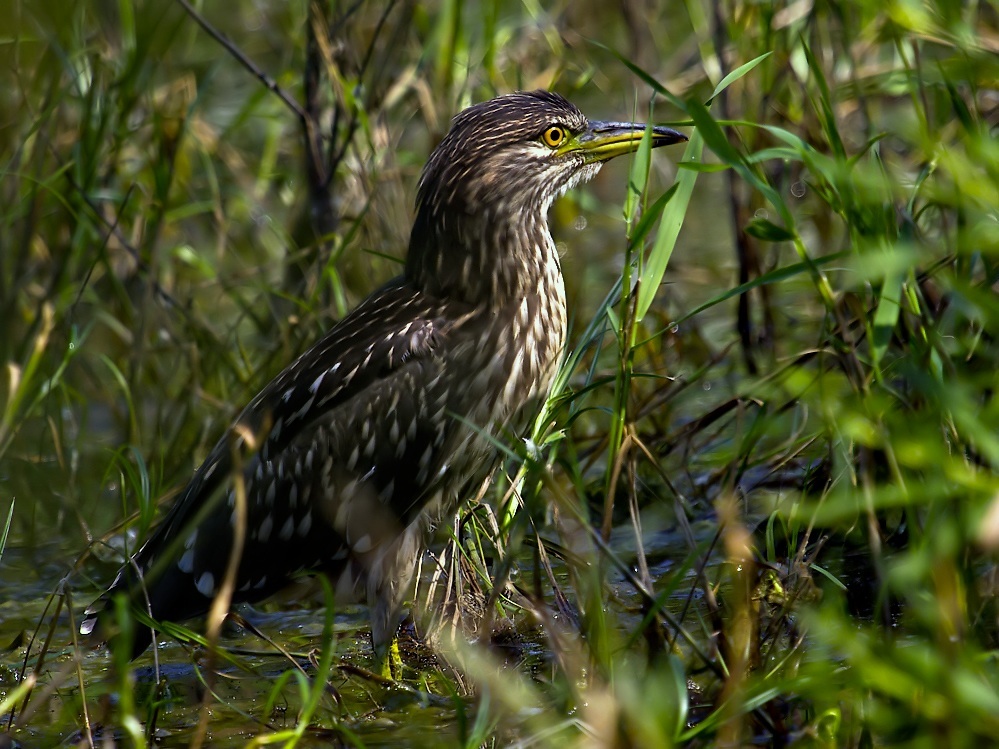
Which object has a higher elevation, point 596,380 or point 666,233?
point 666,233

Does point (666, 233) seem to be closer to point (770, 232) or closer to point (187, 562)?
point (770, 232)

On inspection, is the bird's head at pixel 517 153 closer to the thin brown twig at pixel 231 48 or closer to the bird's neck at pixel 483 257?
the bird's neck at pixel 483 257

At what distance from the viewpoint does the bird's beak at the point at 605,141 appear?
4.66 m

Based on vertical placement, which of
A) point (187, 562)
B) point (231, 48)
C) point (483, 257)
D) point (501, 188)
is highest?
point (231, 48)

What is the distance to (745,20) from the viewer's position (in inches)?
232

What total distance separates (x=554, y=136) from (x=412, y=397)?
1.04 m

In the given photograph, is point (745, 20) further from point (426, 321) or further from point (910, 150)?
point (426, 321)

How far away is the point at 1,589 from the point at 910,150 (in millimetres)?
4431

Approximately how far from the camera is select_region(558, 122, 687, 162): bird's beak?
15.3 feet

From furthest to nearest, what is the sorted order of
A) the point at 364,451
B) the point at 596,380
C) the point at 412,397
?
the point at 364,451 → the point at 412,397 → the point at 596,380

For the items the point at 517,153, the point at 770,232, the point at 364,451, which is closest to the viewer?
the point at 770,232

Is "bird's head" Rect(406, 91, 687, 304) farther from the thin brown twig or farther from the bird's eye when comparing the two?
the thin brown twig

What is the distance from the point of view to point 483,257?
4.51 meters

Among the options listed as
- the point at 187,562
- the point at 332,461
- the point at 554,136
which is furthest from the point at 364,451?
the point at 554,136
